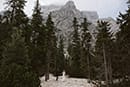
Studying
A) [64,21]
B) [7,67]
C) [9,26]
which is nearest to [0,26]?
[9,26]

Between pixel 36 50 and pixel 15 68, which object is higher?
pixel 36 50

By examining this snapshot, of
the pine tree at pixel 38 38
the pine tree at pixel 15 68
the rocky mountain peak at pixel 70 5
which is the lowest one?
the pine tree at pixel 15 68

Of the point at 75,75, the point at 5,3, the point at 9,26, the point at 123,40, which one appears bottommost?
the point at 75,75

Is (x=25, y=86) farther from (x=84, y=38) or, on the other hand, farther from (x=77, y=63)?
(x=77, y=63)

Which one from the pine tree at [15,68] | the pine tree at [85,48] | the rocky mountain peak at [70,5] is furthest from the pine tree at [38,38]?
the rocky mountain peak at [70,5]

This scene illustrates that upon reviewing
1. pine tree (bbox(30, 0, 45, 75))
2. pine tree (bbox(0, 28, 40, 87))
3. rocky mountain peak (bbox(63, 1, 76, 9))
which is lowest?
pine tree (bbox(0, 28, 40, 87))

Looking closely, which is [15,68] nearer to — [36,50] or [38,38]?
[36,50]

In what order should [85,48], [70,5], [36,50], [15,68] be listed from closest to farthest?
[15,68] → [36,50] → [85,48] → [70,5]

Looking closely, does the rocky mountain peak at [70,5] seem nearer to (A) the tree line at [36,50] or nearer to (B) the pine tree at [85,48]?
(A) the tree line at [36,50]

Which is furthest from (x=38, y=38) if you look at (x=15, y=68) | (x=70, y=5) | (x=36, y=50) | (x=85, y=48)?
(x=70, y=5)

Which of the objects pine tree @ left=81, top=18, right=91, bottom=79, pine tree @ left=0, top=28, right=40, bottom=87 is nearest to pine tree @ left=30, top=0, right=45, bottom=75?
pine tree @ left=81, top=18, right=91, bottom=79

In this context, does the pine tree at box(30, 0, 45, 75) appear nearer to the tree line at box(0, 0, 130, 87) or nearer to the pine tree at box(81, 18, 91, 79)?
the tree line at box(0, 0, 130, 87)

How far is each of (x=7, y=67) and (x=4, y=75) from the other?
112 cm

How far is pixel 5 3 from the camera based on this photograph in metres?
29.1
